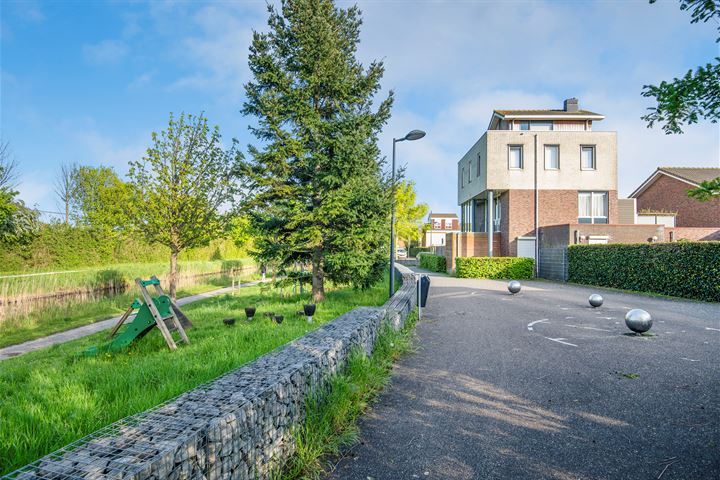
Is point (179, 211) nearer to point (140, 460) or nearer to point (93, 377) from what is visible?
point (93, 377)

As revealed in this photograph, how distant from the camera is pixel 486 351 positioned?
22.4 ft

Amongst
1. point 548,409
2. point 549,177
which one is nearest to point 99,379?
point 548,409

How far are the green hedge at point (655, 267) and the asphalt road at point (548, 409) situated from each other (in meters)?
5.92

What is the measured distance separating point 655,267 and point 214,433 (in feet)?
58.8

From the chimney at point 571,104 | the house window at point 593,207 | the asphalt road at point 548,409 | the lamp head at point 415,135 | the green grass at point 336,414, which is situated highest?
the chimney at point 571,104

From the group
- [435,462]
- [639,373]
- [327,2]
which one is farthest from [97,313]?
[639,373]

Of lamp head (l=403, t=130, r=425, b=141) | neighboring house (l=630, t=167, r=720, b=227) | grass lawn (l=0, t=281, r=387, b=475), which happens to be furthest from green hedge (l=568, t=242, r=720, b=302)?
neighboring house (l=630, t=167, r=720, b=227)

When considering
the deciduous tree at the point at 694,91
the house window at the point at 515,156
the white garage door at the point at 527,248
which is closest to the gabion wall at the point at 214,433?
the deciduous tree at the point at 694,91

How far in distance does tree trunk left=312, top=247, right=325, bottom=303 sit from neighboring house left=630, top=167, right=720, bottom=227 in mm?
28376

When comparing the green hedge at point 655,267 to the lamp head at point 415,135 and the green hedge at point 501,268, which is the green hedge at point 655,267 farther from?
the lamp head at point 415,135

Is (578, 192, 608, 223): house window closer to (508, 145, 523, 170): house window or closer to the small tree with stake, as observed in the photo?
(508, 145, 523, 170): house window

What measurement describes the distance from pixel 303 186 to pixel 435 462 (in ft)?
29.5

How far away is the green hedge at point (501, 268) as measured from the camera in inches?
914

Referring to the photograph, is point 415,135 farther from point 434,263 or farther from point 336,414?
point 434,263
